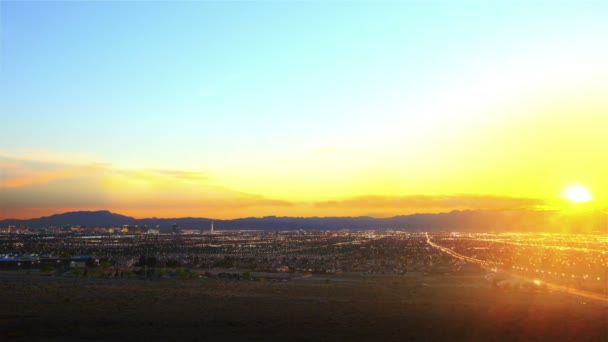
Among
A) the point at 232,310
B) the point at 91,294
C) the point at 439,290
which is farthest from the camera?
the point at 439,290

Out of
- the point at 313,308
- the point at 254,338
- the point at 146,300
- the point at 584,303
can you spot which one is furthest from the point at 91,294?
the point at 584,303

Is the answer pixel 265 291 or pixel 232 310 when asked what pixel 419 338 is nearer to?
pixel 232 310

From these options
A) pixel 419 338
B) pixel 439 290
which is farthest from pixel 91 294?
pixel 439 290

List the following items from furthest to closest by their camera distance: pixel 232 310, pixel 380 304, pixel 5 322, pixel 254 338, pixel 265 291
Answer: pixel 265 291
pixel 380 304
pixel 232 310
pixel 5 322
pixel 254 338

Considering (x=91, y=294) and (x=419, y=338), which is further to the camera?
(x=91, y=294)

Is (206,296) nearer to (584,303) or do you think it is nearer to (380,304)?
(380,304)

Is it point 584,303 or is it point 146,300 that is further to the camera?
point 584,303
